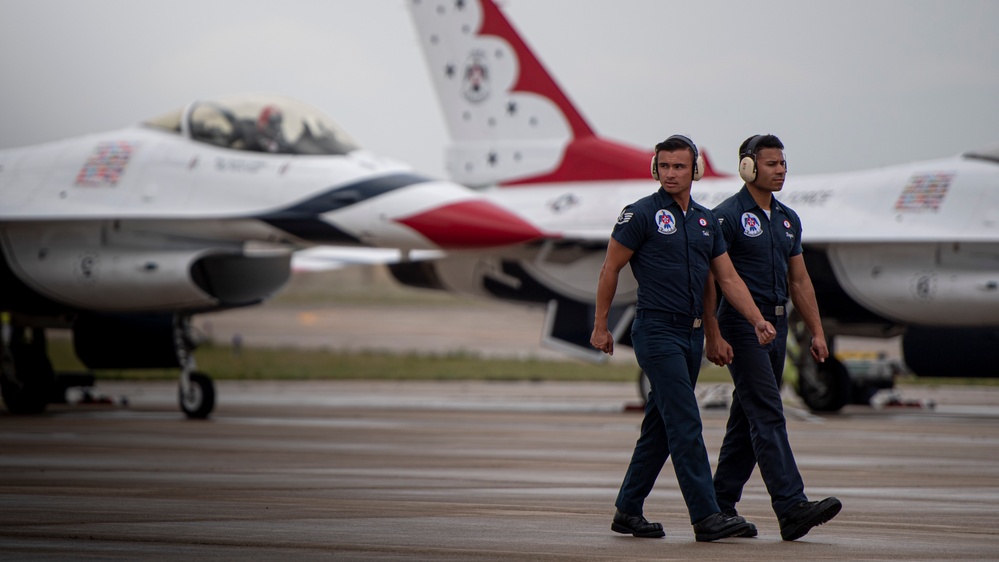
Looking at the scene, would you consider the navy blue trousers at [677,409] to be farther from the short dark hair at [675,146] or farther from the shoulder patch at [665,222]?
the short dark hair at [675,146]

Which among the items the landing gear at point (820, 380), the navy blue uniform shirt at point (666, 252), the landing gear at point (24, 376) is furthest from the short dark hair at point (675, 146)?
the landing gear at point (24, 376)

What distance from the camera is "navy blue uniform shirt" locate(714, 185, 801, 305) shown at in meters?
6.07

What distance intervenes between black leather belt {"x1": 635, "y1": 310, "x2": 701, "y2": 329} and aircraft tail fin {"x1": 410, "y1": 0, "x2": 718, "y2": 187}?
1337cm

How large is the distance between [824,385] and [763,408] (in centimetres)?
1112

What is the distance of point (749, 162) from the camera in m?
6.12

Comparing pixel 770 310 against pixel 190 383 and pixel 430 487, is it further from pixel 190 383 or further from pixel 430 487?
pixel 190 383

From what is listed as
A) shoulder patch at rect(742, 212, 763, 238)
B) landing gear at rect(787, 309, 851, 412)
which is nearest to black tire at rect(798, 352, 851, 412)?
landing gear at rect(787, 309, 851, 412)

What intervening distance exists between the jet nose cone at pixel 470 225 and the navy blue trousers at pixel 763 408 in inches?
318

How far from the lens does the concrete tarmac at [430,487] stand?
5.33 metres

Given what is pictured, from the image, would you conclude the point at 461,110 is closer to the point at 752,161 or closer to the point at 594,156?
the point at 594,156

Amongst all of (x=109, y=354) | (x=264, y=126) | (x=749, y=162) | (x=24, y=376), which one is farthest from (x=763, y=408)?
(x=24, y=376)

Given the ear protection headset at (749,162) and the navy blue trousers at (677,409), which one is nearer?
the navy blue trousers at (677,409)

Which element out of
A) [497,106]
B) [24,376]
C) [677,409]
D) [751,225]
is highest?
[751,225]

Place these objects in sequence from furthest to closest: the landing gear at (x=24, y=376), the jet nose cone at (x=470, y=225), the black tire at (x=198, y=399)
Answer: the landing gear at (x=24, y=376)
the black tire at (x=198, y=399)
the jet nose cone at (x=470, y=225)
